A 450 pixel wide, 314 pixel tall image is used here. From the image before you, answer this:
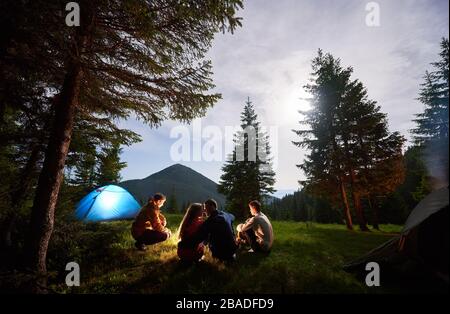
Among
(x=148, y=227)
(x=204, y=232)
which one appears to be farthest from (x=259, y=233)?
(x=148, y=227)

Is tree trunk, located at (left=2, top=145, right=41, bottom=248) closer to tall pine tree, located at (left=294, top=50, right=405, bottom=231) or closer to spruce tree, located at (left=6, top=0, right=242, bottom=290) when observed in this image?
spruce tree, located at (left=6, top=0, right=242, bottom=290)

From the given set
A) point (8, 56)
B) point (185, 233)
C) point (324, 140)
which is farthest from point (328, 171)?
point (8, 56)

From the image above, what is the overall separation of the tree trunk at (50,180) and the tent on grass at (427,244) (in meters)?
7.61

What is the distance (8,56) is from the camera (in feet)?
17.4

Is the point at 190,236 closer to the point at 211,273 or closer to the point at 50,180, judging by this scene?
the point at 211,273

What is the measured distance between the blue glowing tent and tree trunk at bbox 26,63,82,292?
949cm

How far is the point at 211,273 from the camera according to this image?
573 cm

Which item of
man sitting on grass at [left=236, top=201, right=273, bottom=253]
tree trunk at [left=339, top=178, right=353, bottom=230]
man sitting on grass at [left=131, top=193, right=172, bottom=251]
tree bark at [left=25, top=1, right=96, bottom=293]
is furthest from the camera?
tree trunk at [left=339, top=178, right=353, bottom=230]

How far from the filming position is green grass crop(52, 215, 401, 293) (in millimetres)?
4969

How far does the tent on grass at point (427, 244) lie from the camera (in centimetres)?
396

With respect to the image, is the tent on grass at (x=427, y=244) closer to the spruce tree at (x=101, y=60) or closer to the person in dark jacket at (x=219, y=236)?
the person in dark jacket at (x=219, y=236)

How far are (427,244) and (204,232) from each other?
4.60 metres

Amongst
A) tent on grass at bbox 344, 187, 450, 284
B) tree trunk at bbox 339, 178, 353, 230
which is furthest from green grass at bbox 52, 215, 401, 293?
tree trunk at bbox 339, 178, 353, 230

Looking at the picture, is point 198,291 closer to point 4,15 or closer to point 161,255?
point 161,255
